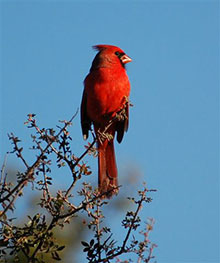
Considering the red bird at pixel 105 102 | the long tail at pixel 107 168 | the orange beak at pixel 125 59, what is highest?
the orange beak at pixel 125 59

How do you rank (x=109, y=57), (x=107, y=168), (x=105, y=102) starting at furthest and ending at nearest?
(x=109, y=57), (x=105, y=102), (x=107, y=168)

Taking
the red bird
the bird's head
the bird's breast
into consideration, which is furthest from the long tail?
the bird's head

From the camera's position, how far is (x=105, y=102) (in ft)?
15.3

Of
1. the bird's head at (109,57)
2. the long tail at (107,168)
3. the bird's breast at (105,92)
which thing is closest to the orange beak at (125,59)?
the bird's head at (109,57)

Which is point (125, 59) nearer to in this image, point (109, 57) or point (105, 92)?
point (109, 57)

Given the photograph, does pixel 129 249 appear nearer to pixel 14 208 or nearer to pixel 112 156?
pixel 14 208

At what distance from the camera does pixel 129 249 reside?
2.61 m

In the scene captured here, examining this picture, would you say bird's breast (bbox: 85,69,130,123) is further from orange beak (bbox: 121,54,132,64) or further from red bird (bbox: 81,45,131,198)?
orange beak (bbox: 121,54,132,64)

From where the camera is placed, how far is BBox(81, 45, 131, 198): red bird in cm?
459

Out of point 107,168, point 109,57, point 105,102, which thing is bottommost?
point 107,168

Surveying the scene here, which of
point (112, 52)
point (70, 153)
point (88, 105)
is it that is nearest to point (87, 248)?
point (70, 153)

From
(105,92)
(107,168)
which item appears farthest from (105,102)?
(107,168)

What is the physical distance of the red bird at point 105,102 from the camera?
4589mm

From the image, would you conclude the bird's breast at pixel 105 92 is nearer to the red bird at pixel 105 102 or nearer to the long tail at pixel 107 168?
the red bird at pixel 105 102
